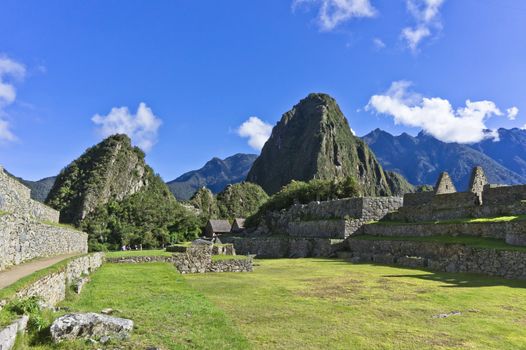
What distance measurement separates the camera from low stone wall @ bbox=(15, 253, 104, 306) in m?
7.77

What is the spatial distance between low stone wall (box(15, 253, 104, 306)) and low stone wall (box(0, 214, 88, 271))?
167cm

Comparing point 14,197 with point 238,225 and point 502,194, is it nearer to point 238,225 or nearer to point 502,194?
point 502,194

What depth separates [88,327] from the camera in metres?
6.90

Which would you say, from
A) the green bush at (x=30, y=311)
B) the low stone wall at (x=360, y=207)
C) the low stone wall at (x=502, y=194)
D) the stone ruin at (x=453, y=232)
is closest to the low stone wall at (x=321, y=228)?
the stone ruin at (x=453, y=232)

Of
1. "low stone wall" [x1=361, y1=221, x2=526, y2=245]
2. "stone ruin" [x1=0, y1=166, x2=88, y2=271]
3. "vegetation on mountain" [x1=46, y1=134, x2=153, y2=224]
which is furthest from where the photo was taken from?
"vegetation on mountain" [x1=46, y1=134, x2=153, y2=224]

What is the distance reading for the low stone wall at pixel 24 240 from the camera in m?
11.4

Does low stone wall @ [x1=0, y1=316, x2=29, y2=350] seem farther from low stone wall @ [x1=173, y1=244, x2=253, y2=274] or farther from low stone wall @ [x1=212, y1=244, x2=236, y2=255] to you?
low stone wall @ [x1=212, y1=244, x2=236, y2=255]

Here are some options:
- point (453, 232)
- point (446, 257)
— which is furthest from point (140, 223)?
point (446, 257)

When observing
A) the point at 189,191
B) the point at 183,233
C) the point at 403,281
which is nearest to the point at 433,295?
the point at 403,281

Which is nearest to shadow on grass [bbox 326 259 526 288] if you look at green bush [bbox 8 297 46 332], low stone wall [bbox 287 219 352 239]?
green bush [bbox 8 297 46 332]

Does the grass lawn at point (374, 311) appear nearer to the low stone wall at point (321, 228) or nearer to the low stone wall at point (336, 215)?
the low stone wall at point (321, 228)

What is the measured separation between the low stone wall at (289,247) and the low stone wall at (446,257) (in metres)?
3.13

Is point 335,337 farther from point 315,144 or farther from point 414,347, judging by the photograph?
point 315,144

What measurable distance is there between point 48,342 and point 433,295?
10340 millimetres
